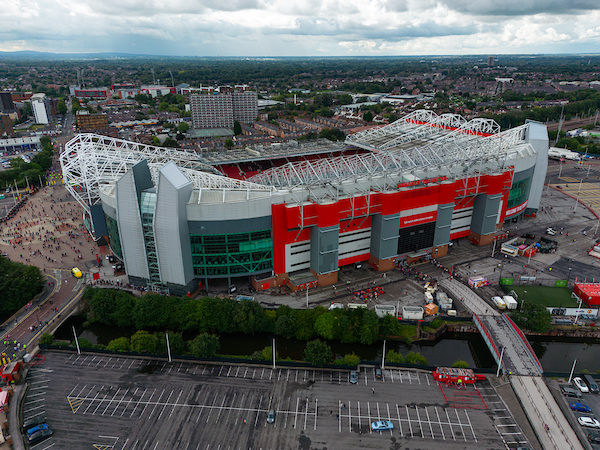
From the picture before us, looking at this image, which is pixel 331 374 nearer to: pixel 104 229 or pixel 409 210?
pixel 409 210

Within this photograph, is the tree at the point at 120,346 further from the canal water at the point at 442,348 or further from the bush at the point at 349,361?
the bush at the point at 349,361

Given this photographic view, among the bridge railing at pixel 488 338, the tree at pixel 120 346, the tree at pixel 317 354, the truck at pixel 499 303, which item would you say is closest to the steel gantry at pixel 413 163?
the truck at pixel 499 303

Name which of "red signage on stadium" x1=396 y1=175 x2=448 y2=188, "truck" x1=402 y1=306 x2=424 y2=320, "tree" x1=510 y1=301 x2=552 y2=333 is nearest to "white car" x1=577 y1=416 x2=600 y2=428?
"tree" x1=510 y1=301 x2=552 y2=333

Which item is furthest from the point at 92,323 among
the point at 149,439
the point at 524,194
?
the point at 524,194

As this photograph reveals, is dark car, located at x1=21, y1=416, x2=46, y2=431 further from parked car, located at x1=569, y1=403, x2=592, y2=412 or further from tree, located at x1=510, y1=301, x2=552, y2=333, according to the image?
tree, located at x1=510, y1=301, x2=552, y2=333

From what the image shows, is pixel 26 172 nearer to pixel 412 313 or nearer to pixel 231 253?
pixel 231 253
